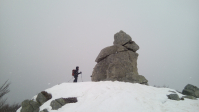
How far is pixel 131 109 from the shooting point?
6.43 m

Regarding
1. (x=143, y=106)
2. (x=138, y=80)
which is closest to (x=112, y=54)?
(x=138, y=80)

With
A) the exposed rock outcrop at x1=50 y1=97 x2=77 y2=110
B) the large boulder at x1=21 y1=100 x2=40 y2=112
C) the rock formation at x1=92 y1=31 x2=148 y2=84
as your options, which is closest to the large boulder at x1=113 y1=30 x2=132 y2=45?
the rock formation at x1=92 y1=31 x2=148 y2=84

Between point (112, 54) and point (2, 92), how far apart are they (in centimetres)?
1929

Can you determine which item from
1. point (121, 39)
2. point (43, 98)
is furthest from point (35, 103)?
point (121, 39)

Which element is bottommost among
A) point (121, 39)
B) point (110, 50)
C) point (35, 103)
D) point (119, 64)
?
point (35, 103)

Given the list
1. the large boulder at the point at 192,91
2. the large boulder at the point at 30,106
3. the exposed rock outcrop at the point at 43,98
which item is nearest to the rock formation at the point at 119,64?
the large boulder at the point at 192,91

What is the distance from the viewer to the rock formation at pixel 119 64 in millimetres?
14984

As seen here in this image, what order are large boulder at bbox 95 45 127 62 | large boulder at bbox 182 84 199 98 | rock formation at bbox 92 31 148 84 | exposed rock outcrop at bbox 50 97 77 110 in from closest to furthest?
exposed rock outcrop at bbox 50 97 77 110
large boulder at bbox 182 84 199 98
rock formation at bbox 92 31 148 84
large boulder at bbox 95 45 127 62

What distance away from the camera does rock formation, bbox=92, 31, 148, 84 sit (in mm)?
14984

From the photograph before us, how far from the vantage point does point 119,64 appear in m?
15.9

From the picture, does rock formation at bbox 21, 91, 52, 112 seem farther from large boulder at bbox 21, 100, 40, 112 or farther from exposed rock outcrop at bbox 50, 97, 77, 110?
exposed rock outcrop at bbox 50, 97, 77, 110

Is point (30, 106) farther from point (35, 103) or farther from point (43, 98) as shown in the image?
point (43, 98)

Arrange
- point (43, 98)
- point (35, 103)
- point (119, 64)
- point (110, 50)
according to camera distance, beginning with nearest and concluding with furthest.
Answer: point (35, 103) < point (43, 98) < point (119, 64) < point (110, 50)

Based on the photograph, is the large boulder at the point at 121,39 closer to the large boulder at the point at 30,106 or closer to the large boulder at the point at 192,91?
the large boulder at the point at 192,91
